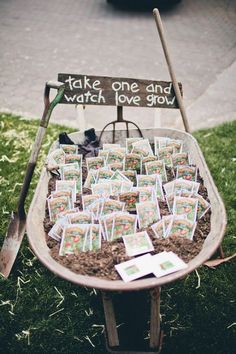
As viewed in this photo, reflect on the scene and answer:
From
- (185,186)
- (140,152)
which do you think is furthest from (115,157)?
(185,186)

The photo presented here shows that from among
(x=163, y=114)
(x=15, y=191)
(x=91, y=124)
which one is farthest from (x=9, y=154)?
(x=163, y=114)

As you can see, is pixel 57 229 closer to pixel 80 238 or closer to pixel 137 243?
pixel 80 238

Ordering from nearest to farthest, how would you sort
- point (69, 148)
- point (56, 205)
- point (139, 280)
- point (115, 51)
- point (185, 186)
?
1. point (139, 280)
2. point (56, 205)
3. point (185, 186)
4. point (69, 148)
5. point (115, 51)

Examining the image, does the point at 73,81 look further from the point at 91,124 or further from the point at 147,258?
the point at 91,124

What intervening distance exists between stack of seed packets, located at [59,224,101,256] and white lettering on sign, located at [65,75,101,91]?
1173 mm

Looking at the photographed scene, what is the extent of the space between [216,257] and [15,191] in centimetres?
206

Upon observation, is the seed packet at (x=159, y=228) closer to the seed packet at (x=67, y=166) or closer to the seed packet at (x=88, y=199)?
the seed packet at (x=88, y=199)

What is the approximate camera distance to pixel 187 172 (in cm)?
294

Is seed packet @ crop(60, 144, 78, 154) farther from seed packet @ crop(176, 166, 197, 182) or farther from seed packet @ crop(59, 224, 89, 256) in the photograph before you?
seed packet @ crop(59, 224, 89, 256)

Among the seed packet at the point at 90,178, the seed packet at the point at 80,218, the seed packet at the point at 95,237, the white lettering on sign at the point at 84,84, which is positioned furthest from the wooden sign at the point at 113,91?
the seed packet at the point at 95,237

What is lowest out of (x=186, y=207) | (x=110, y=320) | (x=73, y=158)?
(x=110, y=320)

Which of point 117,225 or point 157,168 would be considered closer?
point 117,225

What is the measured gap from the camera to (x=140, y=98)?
305 centimetres

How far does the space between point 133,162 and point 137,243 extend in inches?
39.7
